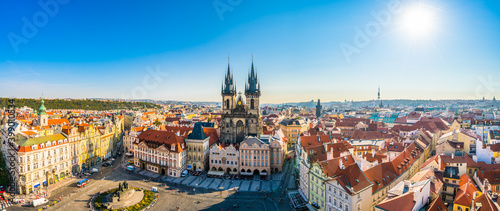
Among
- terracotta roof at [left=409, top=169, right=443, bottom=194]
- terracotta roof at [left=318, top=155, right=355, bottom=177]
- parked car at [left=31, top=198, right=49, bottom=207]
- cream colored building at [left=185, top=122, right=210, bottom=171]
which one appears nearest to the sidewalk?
parked car at [left=31, top=198, right=49, bottom=207]

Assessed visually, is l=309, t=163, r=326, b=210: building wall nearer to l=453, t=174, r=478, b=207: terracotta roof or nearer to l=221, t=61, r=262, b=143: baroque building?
l=453, t=174, r=478, b=207: terracotta roof

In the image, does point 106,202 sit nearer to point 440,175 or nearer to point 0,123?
point 0,123

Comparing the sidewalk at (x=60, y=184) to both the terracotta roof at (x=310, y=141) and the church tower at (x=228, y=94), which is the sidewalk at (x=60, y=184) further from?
the terracotta roof at (x=310, y=141)

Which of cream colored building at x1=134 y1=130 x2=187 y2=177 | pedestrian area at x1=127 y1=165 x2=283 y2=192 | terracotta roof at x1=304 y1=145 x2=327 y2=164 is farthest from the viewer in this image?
cream colored building at x1=134 y1=130 x2=187 y2=177

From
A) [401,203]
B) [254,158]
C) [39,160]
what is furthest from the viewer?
[254,158]

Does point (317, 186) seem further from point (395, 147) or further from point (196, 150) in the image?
point (196, 150)

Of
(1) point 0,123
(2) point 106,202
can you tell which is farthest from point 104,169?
(1) point 0,123

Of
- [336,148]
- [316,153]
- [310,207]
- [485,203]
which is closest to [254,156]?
[316,153]

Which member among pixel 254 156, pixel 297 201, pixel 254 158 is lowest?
pixel 297 201

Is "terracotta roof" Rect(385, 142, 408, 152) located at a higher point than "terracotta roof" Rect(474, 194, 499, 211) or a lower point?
higher
